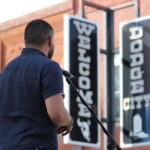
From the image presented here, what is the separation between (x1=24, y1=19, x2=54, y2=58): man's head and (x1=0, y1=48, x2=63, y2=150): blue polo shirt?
9 cm

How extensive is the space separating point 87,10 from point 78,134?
5468 millimetres

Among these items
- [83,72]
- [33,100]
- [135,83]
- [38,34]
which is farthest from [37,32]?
[83,72]

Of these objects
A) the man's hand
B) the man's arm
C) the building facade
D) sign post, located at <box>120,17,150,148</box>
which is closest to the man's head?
the man's arm

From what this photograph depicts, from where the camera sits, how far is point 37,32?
4117 millimetres

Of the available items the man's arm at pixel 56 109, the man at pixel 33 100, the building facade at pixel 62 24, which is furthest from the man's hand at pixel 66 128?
the building facade at pixel 62 24

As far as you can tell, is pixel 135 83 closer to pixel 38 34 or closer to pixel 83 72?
pixel 83 72

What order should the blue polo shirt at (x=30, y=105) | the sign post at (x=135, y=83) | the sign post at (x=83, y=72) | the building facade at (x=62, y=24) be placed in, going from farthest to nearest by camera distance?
the building facade at (x=62, y=24)
the sign post at (x=83, y=72)
the sign post at (x=135, y=83)
the blue polo shirt at (x=30, y=105)

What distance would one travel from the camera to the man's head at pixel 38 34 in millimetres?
4117

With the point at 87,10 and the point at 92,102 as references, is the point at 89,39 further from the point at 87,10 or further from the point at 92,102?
the point at 87,10

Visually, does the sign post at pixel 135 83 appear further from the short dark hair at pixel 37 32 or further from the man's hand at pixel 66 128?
the short dark hair at pixel 37 32

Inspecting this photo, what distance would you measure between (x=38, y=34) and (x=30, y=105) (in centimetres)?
46

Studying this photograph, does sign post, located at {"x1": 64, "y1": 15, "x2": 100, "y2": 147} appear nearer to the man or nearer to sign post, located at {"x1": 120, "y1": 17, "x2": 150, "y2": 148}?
sign post, located at {"x1": 120, "y1": 17, "x2": 150, "y2": 148}

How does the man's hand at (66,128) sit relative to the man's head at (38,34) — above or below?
below

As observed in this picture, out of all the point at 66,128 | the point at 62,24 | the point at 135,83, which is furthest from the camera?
the point at 62,24
